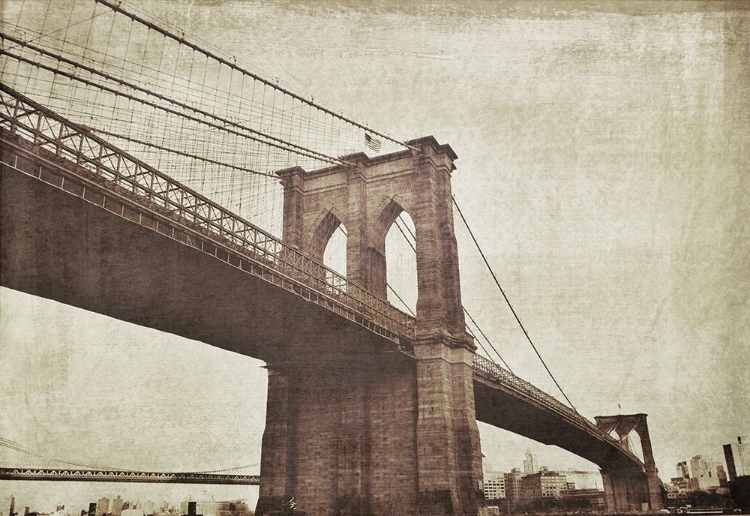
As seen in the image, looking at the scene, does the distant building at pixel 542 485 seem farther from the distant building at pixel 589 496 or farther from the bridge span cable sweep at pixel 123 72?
the bridge span cable sweep at pixel 123 72

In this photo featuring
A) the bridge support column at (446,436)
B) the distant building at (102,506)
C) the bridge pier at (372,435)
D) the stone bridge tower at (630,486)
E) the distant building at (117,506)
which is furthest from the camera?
the stone bridge tower at (630,486)

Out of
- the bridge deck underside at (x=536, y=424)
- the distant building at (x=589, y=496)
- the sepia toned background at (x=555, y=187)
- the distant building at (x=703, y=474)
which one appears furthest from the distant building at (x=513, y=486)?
the sepia toned background at (x=555, y=187)

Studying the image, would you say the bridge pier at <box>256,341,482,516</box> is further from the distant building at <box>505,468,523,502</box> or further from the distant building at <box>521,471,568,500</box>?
the distant building at <box>505,468,523,502</box>

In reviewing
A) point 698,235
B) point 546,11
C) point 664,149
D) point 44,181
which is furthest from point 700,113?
point 44,181

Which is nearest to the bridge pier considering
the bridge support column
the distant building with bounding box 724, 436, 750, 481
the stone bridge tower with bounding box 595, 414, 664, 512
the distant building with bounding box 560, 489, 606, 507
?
the bridge support column

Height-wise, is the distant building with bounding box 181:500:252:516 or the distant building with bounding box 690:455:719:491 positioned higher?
the distant building with bounding box 690:455:719:491

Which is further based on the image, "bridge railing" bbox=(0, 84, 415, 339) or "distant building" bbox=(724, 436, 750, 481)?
"distant building" bbox=(724, 436, 750, 481)

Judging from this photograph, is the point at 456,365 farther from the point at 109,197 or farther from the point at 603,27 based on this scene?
the point at 109,197
